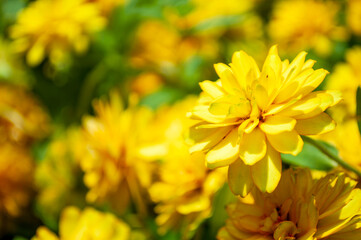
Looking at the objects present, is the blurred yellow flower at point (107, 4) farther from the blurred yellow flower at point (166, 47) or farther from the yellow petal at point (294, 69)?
the yellow petal at point (294, 69)

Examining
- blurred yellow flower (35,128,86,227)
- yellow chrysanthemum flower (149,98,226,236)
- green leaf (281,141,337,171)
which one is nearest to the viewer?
green leaf (281,141,337,171)

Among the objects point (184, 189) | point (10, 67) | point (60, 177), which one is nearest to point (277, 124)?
point (184, 189)

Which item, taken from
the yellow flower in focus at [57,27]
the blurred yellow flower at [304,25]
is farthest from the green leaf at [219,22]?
the yellow flower in focus at [57,27]

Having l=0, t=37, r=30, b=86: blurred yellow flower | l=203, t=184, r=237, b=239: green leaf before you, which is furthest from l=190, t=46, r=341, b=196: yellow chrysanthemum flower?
l=0, t=37, r=30, b=86: blurred yellow flower

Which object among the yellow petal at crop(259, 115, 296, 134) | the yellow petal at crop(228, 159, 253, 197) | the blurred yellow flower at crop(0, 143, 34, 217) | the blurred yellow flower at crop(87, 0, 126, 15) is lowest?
the blurred yellow flower at crop(0, 143, 34, 217)

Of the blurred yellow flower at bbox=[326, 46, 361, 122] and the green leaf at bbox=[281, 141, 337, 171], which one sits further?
the blurred yellow flower at bbox=[326, 46, 361, 122]

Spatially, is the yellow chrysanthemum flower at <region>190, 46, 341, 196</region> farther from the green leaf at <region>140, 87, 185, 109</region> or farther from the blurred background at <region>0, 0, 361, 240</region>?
the green leaf at <region>140, 87, 185, 109</region>

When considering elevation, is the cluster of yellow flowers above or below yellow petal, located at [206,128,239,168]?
above
